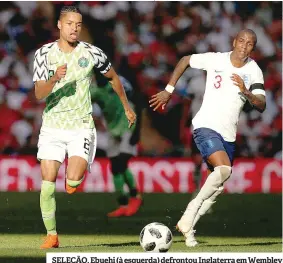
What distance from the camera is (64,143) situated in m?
9.00

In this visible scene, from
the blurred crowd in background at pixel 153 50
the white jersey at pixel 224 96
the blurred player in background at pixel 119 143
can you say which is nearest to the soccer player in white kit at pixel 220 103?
the white jersey at pixel 224 96

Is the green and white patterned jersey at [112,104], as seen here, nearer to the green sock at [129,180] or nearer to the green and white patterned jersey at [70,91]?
the green sock at [129,180]

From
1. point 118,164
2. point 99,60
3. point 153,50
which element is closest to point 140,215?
point 118,164

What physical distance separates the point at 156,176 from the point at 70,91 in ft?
25.8

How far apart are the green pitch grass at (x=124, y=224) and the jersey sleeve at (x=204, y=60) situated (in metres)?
1.69

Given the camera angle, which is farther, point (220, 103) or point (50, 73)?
point (220, 103)

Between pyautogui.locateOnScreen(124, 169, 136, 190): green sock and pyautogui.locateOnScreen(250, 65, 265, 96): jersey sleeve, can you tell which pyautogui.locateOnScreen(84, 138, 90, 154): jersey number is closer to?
pyautogui.locateOnScreen(250, 65, 265, 96): jersey sleeve

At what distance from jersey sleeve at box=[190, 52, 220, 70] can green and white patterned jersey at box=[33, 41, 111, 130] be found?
1.14 metres

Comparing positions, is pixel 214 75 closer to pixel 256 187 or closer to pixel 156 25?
pixel 256 187

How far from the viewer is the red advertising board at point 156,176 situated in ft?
54.1

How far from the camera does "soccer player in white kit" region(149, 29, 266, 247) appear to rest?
927cm

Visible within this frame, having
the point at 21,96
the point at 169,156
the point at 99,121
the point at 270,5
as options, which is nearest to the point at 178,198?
the point at 169,156

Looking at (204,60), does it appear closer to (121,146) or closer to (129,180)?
(129,180)

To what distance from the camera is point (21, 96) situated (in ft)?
57.9
